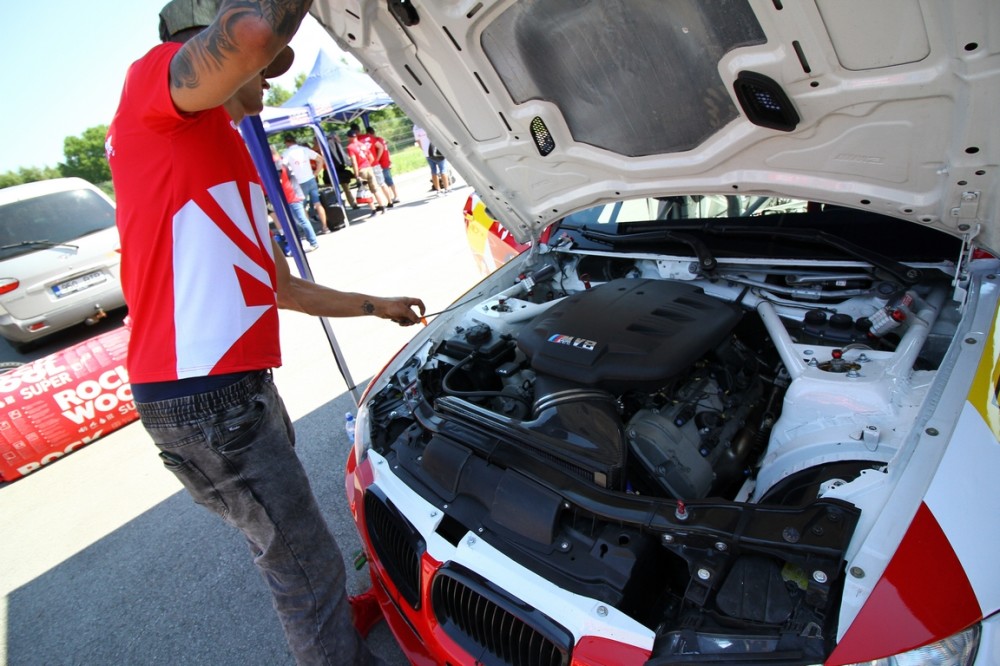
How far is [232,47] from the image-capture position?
1.13 meters

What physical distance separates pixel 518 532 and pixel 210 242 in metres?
1.04

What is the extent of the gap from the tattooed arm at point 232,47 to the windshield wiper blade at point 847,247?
151 centimetres

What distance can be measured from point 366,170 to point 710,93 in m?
9.29

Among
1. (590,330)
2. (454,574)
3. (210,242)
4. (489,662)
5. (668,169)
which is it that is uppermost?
(210,242)

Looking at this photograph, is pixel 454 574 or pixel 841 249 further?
pixel 841 249

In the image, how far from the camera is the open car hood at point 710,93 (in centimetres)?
116

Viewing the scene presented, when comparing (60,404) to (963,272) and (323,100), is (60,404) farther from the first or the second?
(323,100)

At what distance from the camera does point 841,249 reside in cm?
166

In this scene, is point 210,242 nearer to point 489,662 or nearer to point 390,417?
point 390,417

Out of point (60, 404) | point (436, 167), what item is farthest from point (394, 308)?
point (436, 167)

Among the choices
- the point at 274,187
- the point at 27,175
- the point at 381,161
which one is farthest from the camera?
the point at 27,175

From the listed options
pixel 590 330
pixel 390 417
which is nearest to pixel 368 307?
pixel 390 417

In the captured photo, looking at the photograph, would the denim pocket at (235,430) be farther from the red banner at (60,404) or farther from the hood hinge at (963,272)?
the red banner at (60,404)

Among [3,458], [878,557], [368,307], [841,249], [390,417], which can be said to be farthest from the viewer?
[3,458]
